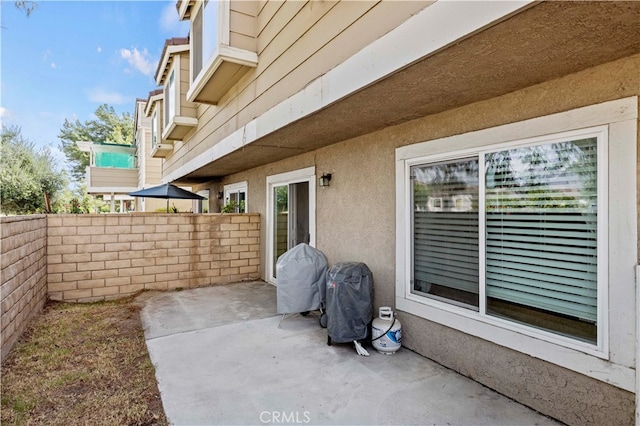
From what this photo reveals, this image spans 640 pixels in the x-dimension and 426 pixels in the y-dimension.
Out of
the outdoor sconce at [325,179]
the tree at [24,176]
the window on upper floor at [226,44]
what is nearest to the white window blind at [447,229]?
the outdoor sconce at [325,179]

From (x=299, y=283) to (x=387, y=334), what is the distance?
148 cm

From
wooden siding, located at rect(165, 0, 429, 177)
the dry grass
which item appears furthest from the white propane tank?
wooden siding, located at rect(165, 0, 429, 177)

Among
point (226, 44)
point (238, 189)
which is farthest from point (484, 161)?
point (238, 189)

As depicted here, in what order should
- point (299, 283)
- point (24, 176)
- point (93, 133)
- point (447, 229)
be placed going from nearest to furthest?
1. point (447, 229)
2. point (299, 283)
3. point (24, 176)
4. point (93, 133)

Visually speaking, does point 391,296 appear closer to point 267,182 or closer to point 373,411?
point 373,411

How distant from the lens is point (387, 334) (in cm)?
394

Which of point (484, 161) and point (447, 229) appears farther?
point (447, 229)

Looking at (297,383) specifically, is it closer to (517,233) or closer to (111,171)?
(517,233)

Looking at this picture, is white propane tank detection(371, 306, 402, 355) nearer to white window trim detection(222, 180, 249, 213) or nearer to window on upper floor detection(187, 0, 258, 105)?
window on upper floor detection(187, 0, 258, 105)

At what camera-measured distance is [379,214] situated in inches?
180

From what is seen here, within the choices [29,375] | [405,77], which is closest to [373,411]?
[405,77]

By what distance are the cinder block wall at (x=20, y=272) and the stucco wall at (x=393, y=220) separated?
4163 millimetres

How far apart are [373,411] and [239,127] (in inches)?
188


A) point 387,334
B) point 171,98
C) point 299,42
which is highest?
point 171,98
